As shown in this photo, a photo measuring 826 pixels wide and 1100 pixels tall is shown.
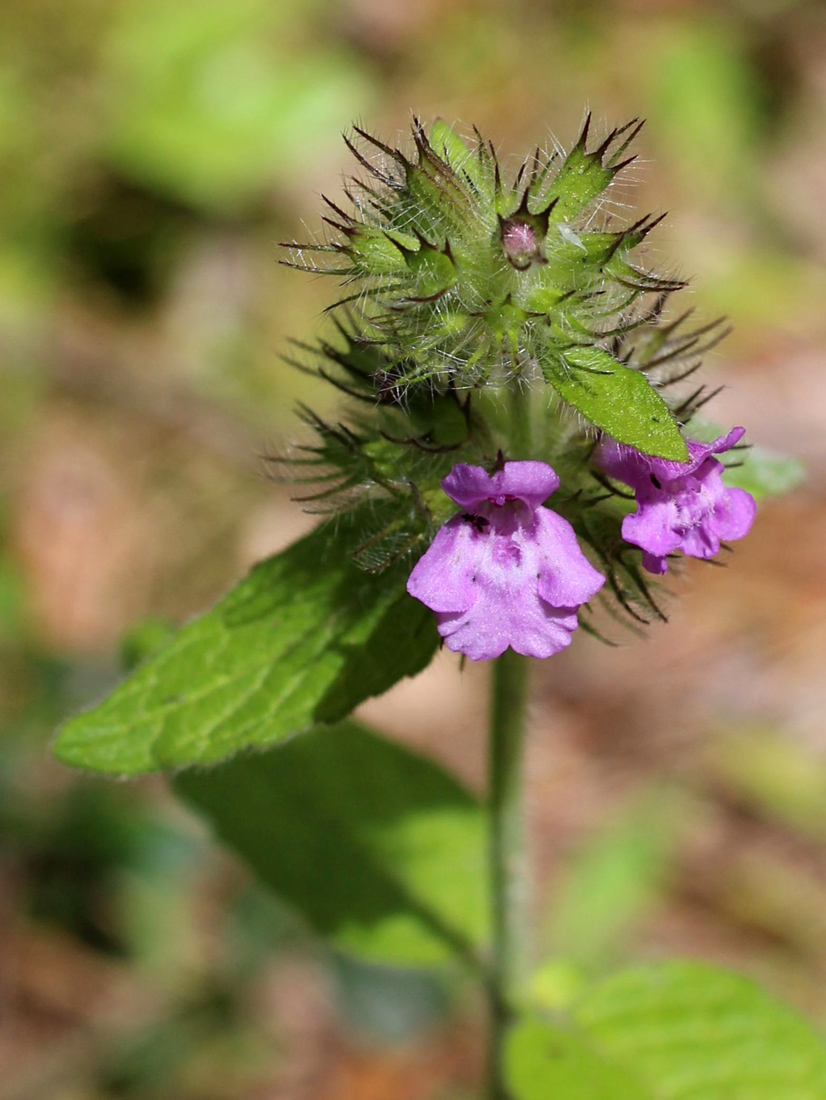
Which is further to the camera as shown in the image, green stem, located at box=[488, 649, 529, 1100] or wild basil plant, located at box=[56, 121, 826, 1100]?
green stem, located at box=[488, 649, 529, 1100]

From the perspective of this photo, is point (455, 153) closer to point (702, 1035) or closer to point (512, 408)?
point (512, 408)

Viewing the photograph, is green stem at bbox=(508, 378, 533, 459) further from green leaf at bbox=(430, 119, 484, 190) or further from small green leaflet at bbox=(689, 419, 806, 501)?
small green leaflet at bbox=(689, 419, 806, 501)

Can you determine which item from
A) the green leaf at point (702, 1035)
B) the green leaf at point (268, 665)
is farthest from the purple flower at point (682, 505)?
the green leaf at point (702, 1035)

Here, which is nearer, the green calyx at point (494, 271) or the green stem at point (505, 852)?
the green calyx at point (494, 271)

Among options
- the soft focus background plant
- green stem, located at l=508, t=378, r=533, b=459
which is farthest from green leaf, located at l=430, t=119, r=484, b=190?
the soft focus background plant

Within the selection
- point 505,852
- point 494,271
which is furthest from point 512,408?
point 505,852

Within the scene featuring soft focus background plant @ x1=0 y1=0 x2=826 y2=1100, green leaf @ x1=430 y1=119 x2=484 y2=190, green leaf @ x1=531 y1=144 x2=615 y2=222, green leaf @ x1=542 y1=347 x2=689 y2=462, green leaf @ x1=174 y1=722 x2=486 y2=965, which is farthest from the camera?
soft focus background plant @ x1=0 y1=0 x2=826 y2=1100

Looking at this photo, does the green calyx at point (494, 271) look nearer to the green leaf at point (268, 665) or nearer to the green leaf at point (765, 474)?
the green leaf at point (268, 665)

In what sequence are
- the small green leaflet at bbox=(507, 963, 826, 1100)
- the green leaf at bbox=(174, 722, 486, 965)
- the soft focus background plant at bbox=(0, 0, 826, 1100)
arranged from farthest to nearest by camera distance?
1. the soft focus background plant at bbox=(0, 0, 826, 1100)
2. the green leaf at bbox=(174, 722, 486, 965)
3. the small green leaflet at bbox=(507, 963, 826, 1100)
